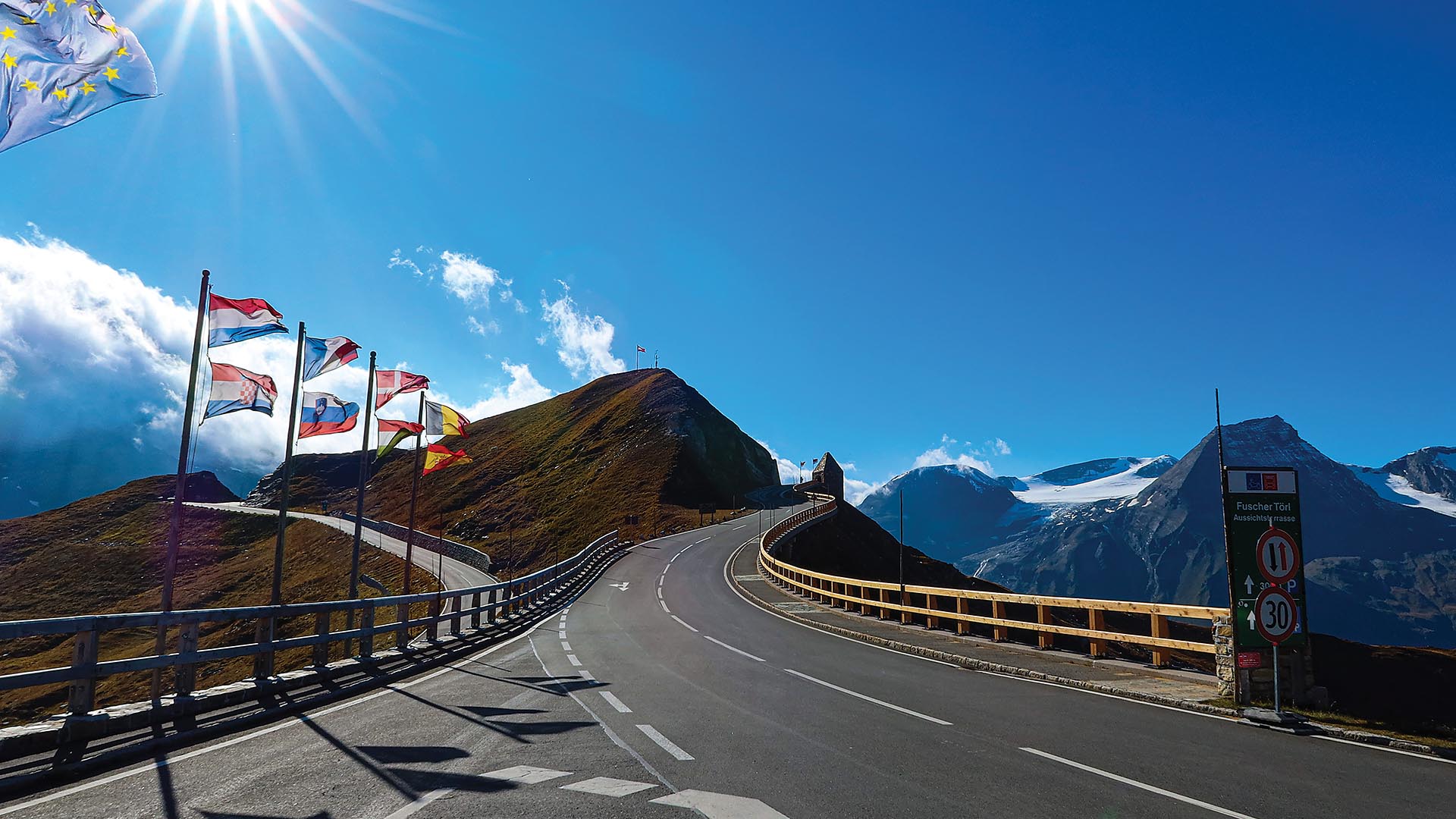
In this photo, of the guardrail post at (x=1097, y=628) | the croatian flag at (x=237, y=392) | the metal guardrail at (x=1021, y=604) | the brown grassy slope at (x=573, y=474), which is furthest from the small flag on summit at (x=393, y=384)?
the brown grassy slope at (x=573, y=474)

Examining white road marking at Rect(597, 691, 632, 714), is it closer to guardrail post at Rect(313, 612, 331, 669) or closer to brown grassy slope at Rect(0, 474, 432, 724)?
guardrail post at Rect(313, 612, 331, 669)

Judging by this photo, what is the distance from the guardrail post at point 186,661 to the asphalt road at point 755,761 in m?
1.40

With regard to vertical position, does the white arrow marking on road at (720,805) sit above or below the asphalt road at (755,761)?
above

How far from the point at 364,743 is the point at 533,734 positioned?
1747mm

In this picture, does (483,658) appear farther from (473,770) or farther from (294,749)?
(473,770)

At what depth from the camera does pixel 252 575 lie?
78.2 m

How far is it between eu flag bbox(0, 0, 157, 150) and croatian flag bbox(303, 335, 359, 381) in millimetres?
9514

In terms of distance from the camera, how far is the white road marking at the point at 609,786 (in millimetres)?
6133

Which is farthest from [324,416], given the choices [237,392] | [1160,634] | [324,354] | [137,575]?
[137,575]

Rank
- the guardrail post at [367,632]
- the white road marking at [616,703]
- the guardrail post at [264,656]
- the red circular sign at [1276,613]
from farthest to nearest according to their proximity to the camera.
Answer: the guardrail post at [367,632], the guardrail post at [264,656], the red circular sign at [1276,613], the white road marking at [616,703]

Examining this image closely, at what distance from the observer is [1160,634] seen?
1315 cm

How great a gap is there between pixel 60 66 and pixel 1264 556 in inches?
669

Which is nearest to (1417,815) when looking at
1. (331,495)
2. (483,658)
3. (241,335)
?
(483,658)

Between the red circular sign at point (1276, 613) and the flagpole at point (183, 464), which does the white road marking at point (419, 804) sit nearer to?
the flagpole at point (183, 464)
